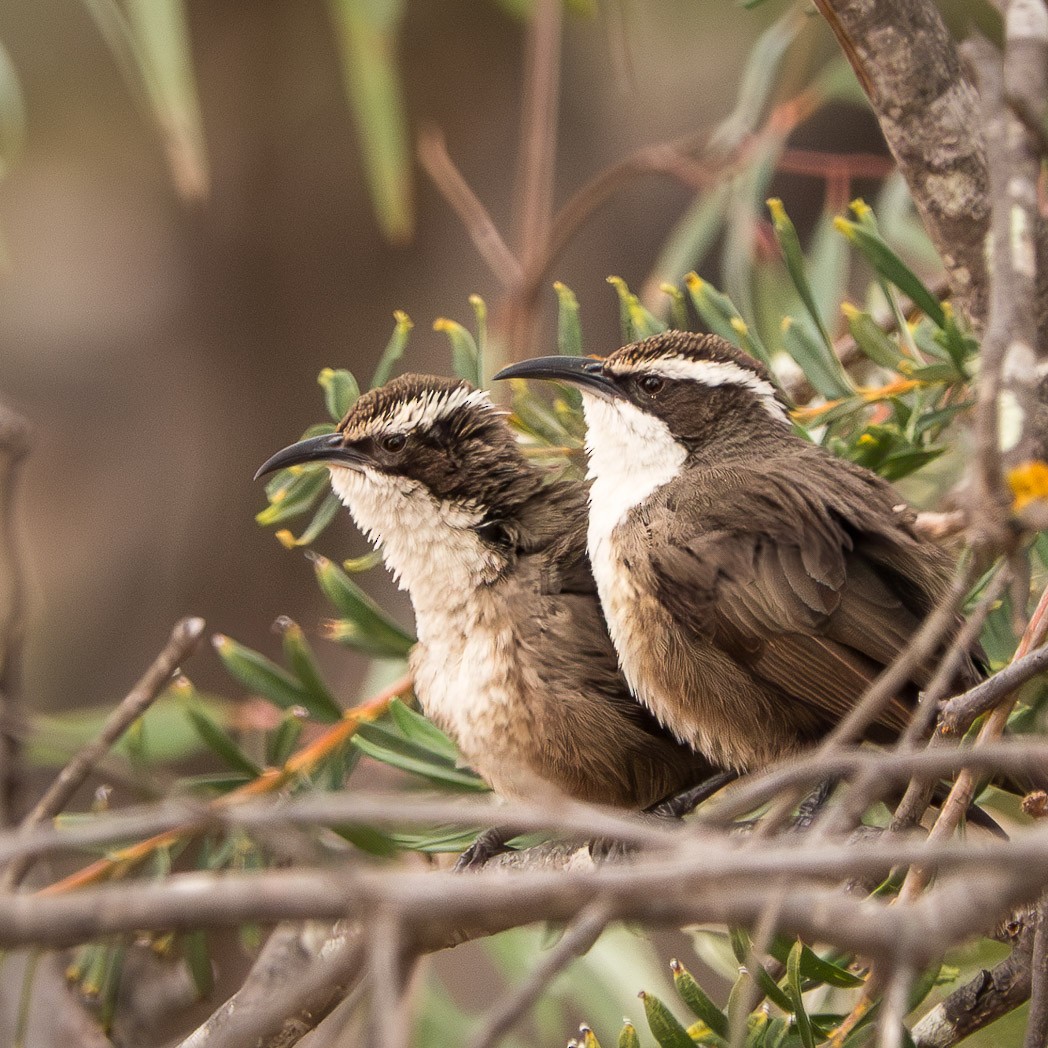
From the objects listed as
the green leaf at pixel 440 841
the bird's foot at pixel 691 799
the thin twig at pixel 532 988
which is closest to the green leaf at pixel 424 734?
the green leaf at pixel 440 841

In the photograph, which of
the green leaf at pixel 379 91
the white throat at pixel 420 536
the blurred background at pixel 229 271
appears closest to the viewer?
the white throat at pixel 420 536

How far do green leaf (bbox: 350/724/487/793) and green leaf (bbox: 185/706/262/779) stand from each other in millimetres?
191

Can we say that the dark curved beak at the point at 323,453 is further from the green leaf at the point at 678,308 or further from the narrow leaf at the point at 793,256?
the narrow leaf at the point at 793,256

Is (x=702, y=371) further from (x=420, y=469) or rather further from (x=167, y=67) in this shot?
(x=167, y=67)

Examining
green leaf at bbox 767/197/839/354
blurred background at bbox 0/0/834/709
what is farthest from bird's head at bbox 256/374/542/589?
blurred background at bbox 0/0/834/709

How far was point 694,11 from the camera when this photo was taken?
5734mm

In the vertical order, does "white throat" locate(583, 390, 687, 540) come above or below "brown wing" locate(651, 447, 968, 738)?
above

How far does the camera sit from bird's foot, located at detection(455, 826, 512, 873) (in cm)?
258

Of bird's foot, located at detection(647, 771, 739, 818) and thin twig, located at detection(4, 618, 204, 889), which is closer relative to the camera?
thin twig, located at detection(4, 618, 204, 889)

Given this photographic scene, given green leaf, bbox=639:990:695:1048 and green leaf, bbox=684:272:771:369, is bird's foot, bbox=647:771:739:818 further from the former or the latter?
green leaf, bbox=684:272:771:369

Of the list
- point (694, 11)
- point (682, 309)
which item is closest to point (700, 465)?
point (682, 309)

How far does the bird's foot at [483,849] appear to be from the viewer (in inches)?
101

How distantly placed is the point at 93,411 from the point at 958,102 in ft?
17.6

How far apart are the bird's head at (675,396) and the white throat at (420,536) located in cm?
26
